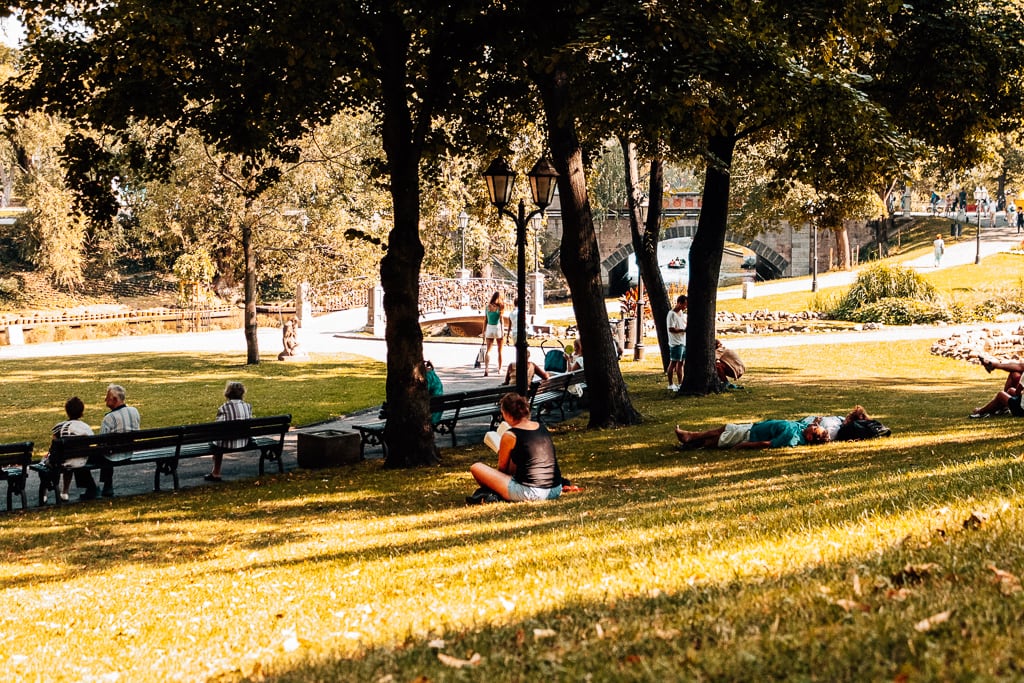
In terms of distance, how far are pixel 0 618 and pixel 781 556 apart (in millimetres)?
4328

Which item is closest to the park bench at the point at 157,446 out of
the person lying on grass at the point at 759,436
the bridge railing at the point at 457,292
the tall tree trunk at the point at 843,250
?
the person lying on grass at the point at 759,436

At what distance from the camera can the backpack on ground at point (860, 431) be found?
12258mm

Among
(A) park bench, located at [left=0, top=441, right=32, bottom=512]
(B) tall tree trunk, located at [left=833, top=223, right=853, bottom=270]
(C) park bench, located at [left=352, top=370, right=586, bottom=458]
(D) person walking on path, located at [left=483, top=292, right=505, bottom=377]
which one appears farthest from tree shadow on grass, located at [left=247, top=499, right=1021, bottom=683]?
(B) tall tree trunk, located at [left=833, top=223, right=853, bottom=270]

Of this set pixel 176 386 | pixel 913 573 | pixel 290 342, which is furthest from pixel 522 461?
pixel 290 342

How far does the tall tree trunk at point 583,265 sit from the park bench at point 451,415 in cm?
145

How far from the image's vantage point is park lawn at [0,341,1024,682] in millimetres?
4109

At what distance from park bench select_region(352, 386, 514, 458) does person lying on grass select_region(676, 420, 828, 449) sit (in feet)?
11.3

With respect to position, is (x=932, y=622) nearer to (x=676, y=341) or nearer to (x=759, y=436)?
(x=759, y=436)

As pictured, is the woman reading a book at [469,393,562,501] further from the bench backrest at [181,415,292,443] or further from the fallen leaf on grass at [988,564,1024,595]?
the fallen leaf on grass at [988,564,1024,595]

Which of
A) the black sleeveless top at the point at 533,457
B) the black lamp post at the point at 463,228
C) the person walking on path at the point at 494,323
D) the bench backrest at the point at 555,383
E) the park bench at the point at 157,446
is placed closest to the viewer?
the black sleeveless top at the point at 533,457

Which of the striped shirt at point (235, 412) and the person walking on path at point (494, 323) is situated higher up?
the person walking on path at point (494, 323)

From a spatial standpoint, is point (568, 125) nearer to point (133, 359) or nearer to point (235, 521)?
point (235, 521)

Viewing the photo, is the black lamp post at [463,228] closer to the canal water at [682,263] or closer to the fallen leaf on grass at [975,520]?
the canal water at [682,263]

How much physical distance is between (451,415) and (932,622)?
11.8 meters
